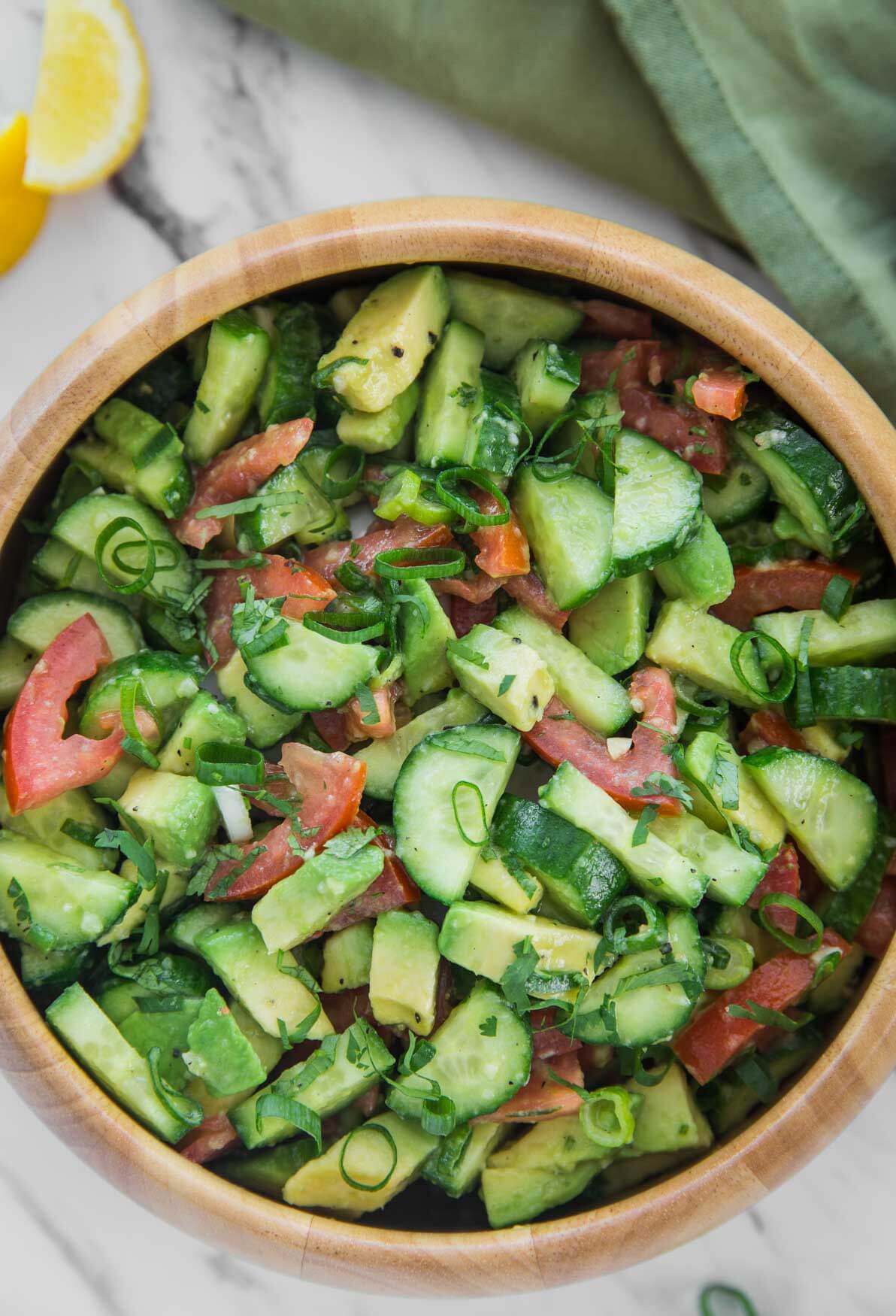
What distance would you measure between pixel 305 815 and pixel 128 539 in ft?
→ 2.03

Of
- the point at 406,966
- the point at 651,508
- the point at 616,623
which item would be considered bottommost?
the point at 406,966

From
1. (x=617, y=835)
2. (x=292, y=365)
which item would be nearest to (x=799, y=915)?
(x=617, y=835)

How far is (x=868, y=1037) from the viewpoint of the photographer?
79.8 inches

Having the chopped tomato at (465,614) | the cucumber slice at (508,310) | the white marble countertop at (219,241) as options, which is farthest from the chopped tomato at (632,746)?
the white marble countertop at (219,241)

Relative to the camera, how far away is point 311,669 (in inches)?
83.4

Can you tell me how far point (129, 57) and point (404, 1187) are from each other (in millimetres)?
2398

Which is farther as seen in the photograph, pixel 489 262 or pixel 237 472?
pixel 237 472

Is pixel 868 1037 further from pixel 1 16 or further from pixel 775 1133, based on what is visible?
pixel 1 16

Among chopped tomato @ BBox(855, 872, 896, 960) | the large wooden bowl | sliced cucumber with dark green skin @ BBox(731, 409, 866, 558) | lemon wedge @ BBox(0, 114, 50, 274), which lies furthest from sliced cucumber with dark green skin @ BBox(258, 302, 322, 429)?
chopped tomato @ BBox(855, 872, 896, 960)

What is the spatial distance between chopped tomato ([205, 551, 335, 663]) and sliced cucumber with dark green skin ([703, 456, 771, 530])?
753 millimetres

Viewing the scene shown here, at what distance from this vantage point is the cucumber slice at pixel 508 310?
221 centimetres

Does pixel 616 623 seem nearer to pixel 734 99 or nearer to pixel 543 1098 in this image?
pixel 543 1098

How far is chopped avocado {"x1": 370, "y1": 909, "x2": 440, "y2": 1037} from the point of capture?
2.12 metres

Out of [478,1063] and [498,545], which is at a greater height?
[498,545]
